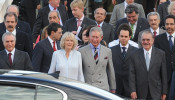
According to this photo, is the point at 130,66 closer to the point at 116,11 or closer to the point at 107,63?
the point at 107,63

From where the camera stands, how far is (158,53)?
11906mm

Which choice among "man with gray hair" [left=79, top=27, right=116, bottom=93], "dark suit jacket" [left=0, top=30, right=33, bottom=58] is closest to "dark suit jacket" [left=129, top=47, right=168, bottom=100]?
"man with gray hair" [left=79, top=27, right=116, bottom=93]

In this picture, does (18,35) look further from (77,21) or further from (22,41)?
(77,21)

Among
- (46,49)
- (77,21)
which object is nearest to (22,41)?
(46,49)

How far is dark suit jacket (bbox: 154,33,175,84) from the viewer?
41.3 ft

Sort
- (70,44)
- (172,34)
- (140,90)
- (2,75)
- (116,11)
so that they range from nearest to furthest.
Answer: (2,75)
(70,44)
(140,90)
(172,34)
(116,11)

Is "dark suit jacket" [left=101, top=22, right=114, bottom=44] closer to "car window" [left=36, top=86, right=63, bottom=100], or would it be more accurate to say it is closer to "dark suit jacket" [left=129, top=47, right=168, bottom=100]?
"dark suit jacket" [left=129, top=47, right=168, bottom=100]

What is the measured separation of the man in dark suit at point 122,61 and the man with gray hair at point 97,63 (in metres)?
0.73

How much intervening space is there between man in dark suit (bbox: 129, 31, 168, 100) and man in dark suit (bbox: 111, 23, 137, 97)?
33 centimetres

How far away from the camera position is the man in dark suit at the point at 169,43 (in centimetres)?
1259

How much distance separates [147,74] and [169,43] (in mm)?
1235

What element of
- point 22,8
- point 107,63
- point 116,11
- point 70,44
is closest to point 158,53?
point 107,63

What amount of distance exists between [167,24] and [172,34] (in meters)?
0.25

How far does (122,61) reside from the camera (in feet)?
40.0
